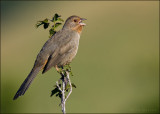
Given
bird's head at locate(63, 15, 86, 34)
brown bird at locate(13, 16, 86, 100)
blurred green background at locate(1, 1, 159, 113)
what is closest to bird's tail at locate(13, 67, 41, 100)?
brown bird at locate(13, 16, 86, 100)

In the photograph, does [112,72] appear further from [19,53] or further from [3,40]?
[3,40]

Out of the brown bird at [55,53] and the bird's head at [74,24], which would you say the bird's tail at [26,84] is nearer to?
the brown bird at [55,53]

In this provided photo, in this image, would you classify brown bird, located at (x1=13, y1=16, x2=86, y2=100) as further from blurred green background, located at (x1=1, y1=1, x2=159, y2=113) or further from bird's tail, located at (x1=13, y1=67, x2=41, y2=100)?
blurred green background, located at (x1=1, y1=1, x2=159, y2=113)

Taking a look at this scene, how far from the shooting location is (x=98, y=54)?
172ft

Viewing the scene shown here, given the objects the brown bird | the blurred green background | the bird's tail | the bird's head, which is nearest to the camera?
the bird's tail

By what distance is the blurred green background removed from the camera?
40156mm

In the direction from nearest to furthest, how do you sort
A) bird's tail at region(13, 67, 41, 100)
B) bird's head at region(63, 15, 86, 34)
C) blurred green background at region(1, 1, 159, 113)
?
bird's tail at region(13, 67, 41, 100)
bird's head at region(63, 15, 86, 34)
blurred green background at region(1, 1, 159, 113)

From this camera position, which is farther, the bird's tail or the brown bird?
the brown bird

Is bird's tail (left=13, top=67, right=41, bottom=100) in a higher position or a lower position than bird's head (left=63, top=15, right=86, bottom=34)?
lower

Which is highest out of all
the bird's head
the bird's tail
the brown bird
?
the bird's head

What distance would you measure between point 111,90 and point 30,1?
4048 centimetres

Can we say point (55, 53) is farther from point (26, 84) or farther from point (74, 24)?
point (74, 24)

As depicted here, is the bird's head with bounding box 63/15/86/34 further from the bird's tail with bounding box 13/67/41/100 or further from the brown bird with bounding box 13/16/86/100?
the bird's tail with bounding box 13/67/41/100

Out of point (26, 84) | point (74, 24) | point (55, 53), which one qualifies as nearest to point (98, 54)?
point (74, 24)
